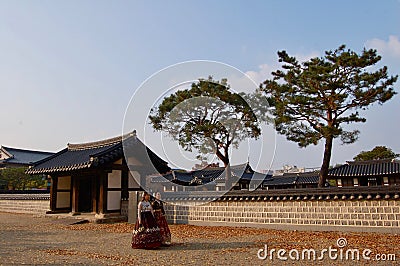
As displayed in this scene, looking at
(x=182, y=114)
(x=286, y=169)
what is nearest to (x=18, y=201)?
(x=182, y=114)

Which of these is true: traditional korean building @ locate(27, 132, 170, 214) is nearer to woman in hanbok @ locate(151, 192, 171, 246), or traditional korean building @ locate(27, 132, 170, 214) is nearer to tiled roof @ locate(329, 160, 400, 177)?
woman in hanbok @ locate(151, 192, 171, 246)

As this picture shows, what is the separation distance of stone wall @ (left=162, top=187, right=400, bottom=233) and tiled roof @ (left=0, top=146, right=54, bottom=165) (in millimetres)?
25021

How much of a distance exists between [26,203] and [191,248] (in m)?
14.3

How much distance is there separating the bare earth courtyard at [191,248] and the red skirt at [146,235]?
7.4 inches

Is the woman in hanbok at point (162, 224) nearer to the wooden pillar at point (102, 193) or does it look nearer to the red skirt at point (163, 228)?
the red skirt at point (163, 228)

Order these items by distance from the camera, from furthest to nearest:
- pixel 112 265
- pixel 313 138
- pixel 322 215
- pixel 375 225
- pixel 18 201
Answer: pixel 18 201
pixel 313 138
pixel 322 215
pixel 375 225
pixel 112 265

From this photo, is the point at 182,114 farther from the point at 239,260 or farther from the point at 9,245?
the point at 239,260

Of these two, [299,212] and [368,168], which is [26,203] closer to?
[299,212]

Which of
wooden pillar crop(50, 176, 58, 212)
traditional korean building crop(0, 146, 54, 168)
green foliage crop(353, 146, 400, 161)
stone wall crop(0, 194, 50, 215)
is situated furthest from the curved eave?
green foliage crop(353, 146, 400, 161)

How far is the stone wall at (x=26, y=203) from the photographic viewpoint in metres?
16.8

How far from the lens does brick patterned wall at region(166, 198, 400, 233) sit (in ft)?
28.7

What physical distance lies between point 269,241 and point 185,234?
8.27 ft

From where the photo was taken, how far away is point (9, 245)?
7793mm

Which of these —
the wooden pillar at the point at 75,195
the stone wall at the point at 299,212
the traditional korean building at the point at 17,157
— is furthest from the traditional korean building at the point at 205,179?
the traditional korean building at the point at 17,157
